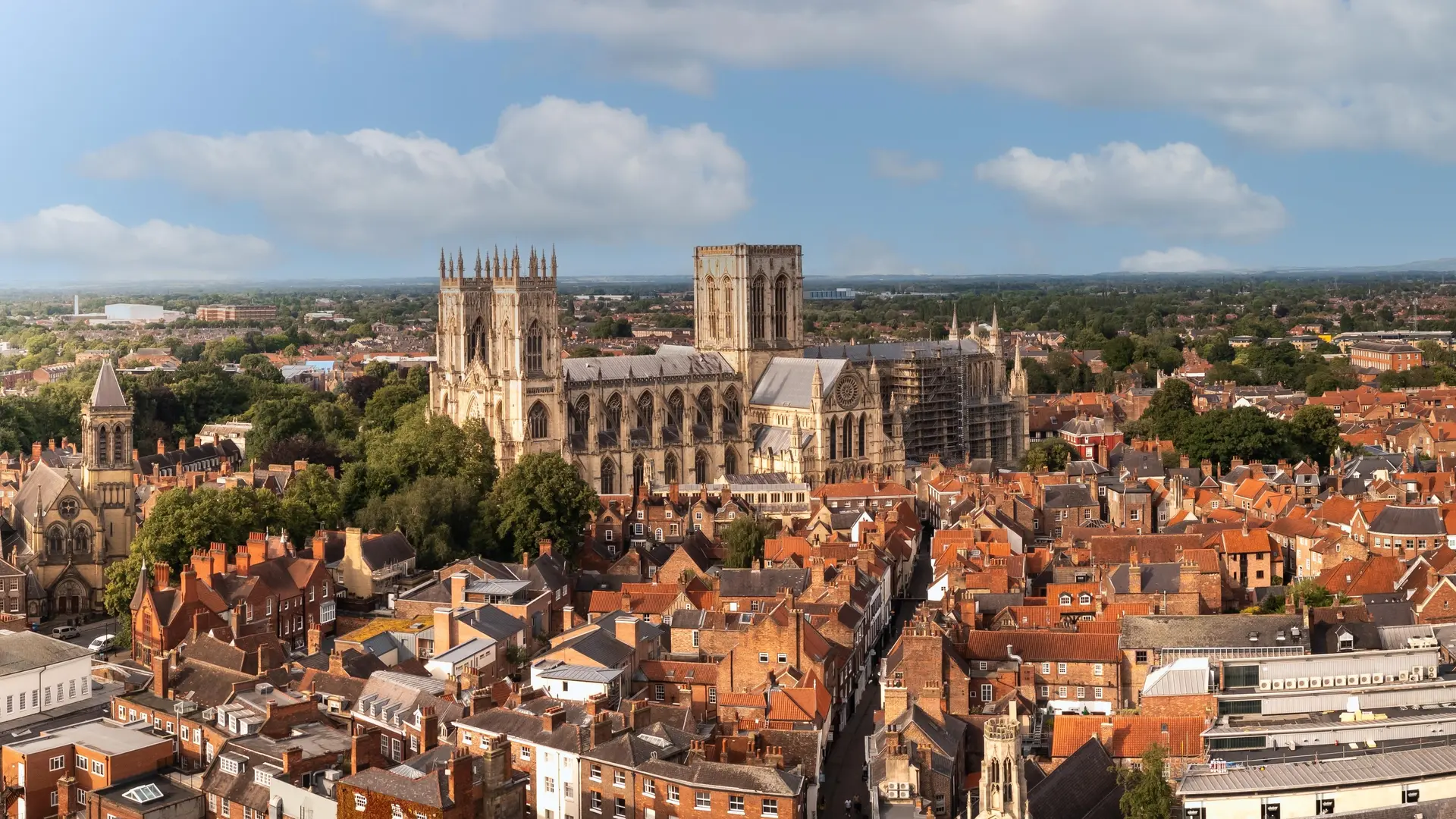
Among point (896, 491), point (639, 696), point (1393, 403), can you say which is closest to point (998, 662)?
point (639, 696)

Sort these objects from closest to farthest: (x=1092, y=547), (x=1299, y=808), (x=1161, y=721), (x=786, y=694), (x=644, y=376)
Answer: (x=1299, y=808), (x=1161, y=721), (x=786, y=694), (x=1092, y=547), (x=644, y=376)

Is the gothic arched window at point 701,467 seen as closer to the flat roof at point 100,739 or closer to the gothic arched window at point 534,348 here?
the gothic arched window at point 534,348

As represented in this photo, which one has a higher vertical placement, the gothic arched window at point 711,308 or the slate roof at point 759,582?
the gothic arched window at point 711,308

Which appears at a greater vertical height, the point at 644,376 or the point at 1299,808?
the point at 644,376

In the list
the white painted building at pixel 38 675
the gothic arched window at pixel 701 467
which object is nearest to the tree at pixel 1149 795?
the white painted building at pixel 38 675

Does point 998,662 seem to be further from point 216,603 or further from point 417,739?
point 216,603

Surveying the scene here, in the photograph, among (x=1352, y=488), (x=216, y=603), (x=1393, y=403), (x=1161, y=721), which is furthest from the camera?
(x=1393, y=403)

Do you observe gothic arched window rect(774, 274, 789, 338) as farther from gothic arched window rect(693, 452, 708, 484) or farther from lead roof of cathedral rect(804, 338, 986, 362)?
gothic arched window rect(693, 452, 708, 484)

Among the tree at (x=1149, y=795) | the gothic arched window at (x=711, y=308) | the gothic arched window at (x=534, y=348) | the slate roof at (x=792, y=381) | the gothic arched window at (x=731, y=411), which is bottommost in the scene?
the tree at (x=1149, y=795)
